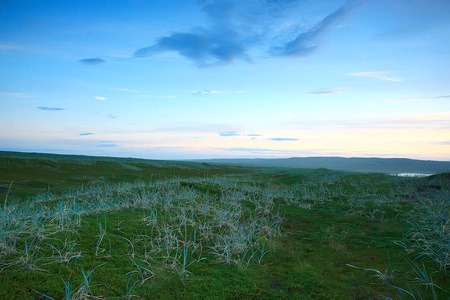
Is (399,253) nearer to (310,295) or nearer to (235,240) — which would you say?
(310,295)

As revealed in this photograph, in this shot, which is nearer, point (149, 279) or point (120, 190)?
point (149, 279)

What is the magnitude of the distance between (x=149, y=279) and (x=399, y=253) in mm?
3450

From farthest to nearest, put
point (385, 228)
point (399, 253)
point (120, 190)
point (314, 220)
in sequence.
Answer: point (120, 190) < point (314, 220) < point (385, 228) < point (399, 253)

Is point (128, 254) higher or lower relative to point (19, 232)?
lower

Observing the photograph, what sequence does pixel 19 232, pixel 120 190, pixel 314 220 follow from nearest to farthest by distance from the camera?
pixel 19 232, pixel 314 220, pixel 120 190

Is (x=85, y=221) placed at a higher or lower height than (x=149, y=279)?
higher

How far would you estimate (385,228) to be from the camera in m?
5.45

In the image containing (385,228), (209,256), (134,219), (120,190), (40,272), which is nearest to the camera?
(40,272)

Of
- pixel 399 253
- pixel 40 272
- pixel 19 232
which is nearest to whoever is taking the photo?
pixel 40 272

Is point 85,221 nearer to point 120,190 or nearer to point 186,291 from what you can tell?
point 186,291

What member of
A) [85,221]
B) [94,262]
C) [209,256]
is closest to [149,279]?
[94,262]

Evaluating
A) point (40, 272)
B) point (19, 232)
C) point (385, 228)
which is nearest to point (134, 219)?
point (19, 232)

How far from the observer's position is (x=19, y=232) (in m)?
3.26

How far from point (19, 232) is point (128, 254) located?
1.28m
